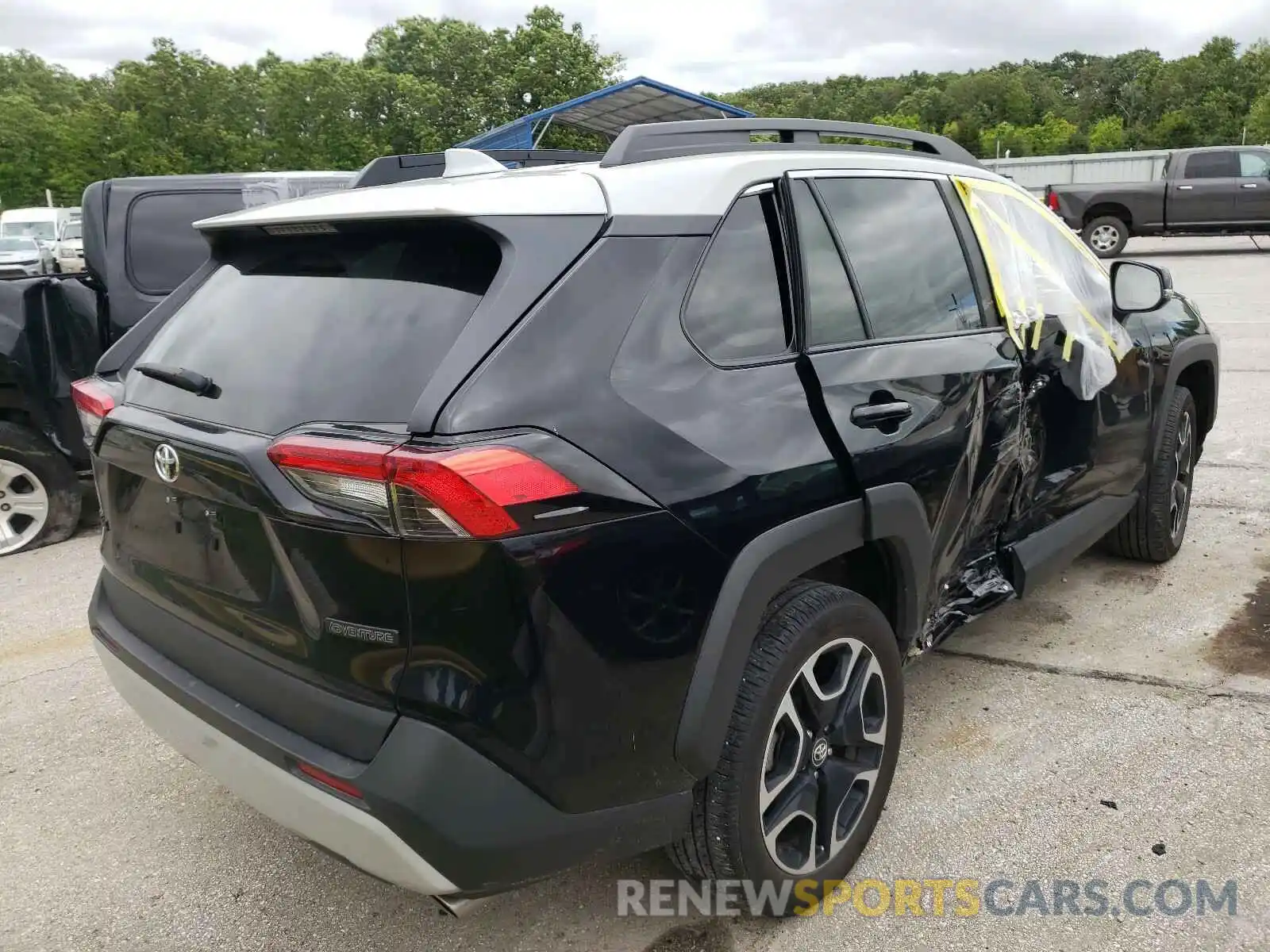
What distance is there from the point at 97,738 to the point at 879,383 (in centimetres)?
286

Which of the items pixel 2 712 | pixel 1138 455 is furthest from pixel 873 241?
pixel 2 712

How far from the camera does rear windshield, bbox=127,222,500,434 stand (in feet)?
6.13

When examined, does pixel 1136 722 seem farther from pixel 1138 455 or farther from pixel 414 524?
pixel 414 524

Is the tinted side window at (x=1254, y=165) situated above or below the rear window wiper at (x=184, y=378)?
above

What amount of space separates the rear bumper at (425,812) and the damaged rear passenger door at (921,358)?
1.03m

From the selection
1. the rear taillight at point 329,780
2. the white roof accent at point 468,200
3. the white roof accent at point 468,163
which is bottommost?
the rear taillight at point 329,780

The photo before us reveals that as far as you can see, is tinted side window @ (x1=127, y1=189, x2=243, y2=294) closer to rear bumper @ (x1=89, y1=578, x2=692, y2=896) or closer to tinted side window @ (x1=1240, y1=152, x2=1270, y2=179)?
rear bumper @ (x1=89, y1=578, x2=692, y2=896)

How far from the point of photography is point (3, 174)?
140ft

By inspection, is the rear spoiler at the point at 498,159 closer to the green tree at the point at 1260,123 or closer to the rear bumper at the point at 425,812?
the rear bumper at the point at 425,812

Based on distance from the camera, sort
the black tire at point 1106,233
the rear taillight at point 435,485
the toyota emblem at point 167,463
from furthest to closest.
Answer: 1. the black tire at point 1106,233
2. the toyota emblem at point 167,463
3. the rear taillight at point 435,485

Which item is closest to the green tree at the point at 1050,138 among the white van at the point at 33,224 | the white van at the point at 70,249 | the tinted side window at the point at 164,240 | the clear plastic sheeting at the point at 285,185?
the white van at the point at 33,224

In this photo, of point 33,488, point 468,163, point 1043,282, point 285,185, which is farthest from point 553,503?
point 285,185

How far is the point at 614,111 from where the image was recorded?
16781 millimetres

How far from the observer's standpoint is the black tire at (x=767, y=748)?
209 centimetres
